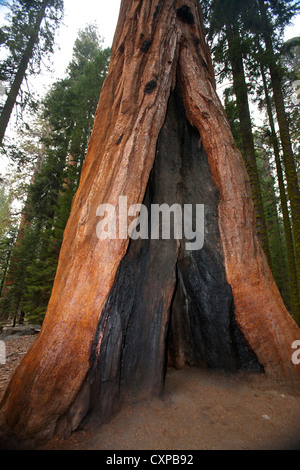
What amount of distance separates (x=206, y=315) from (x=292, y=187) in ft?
20.8

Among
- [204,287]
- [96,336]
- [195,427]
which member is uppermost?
[204,287]

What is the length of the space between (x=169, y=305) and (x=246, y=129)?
23.1 feet

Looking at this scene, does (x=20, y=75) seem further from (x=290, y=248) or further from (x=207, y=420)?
(x=290, y=248)

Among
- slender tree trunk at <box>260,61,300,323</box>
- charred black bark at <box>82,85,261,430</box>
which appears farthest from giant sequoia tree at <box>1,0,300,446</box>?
slender tree trunk at <box>260,61,300,323</box>

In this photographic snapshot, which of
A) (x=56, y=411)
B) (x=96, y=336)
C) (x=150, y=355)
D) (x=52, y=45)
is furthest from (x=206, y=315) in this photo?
(x=52, y=45)

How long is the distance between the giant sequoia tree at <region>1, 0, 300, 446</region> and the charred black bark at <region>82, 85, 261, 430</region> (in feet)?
0.05

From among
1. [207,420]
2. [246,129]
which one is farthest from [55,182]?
[207,420]

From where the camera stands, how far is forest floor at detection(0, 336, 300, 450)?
1.93 metres

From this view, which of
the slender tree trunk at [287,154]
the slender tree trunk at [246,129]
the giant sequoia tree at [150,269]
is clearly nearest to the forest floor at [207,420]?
the giant sequoia tree at [150,269]

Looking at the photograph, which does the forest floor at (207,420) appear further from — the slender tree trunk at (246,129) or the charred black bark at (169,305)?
the slender tree trunk at (246,129)

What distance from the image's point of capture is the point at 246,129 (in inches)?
298

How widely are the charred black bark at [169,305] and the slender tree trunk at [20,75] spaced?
8.14 m

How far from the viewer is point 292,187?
761 cm

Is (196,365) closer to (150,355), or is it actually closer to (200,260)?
(150,355)
